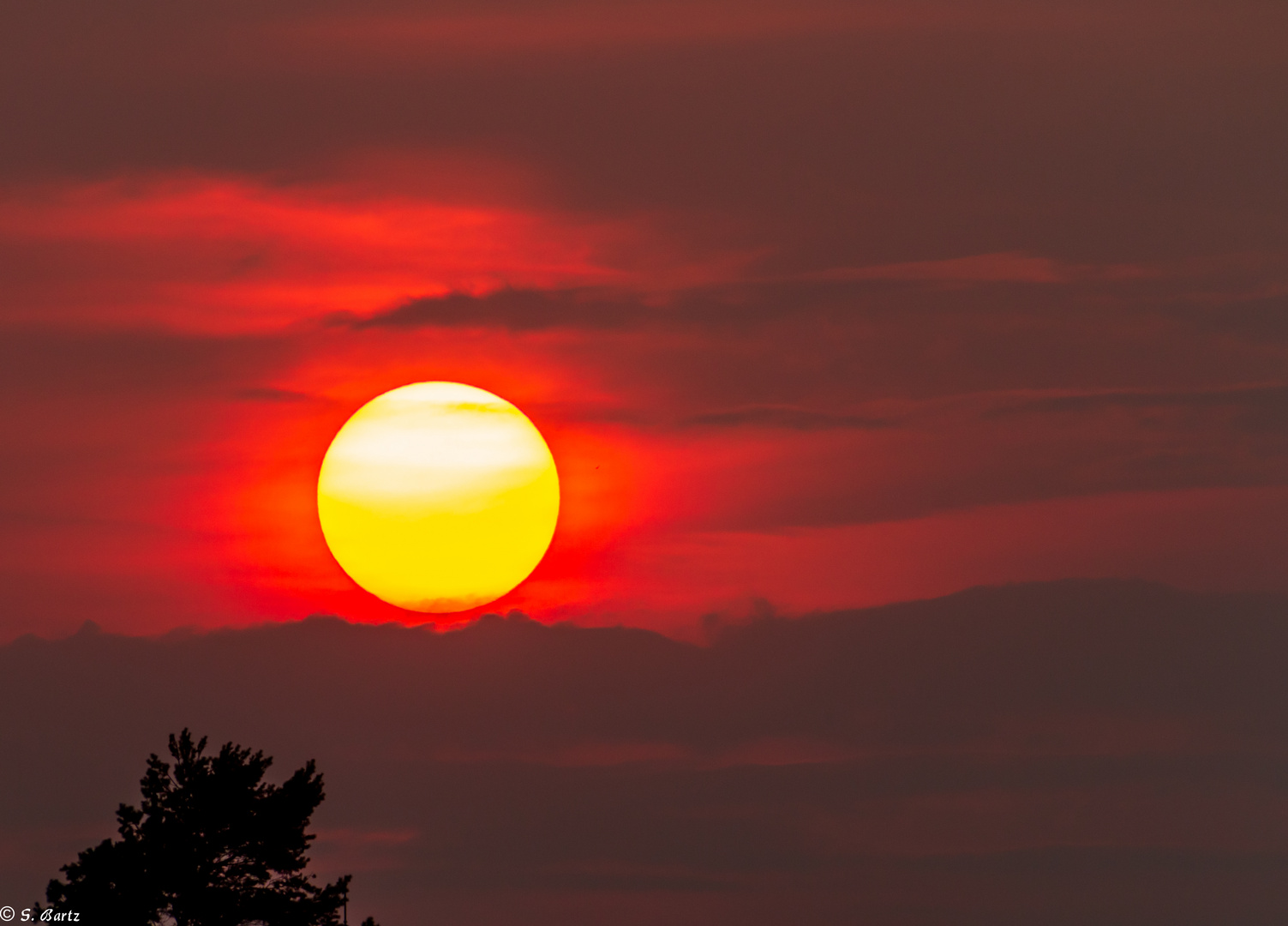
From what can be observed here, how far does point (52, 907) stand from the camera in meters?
94.4

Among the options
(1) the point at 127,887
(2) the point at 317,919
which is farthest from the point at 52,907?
(2) the point at 317,919

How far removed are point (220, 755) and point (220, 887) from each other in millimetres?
4478

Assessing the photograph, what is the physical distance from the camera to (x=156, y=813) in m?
95.2

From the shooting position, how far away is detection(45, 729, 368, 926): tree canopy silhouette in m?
93.8

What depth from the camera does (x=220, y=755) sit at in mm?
96000

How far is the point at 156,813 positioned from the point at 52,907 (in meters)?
4.51

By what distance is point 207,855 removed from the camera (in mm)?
94812

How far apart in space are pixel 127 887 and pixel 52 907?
2848 millimetres

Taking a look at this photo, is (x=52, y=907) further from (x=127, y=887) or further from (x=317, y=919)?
(x=317, y=919)

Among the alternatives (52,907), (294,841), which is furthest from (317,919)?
(52,907)

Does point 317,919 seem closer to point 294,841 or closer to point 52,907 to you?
point 294,841

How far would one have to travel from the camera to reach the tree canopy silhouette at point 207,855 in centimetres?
9375

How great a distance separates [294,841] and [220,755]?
3849 millimetres

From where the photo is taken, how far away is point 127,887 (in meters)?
93.6
